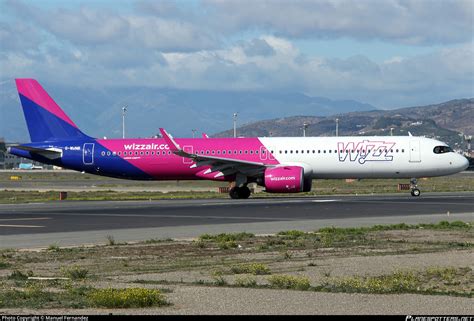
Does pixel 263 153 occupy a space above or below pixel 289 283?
above

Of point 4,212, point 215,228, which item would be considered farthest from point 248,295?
point 4,212

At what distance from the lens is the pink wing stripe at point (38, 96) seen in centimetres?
5497

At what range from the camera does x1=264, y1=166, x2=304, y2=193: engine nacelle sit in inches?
1901

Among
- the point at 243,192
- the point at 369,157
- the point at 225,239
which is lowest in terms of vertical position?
the point at 225,239

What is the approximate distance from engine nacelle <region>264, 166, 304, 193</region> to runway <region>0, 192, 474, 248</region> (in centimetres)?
348

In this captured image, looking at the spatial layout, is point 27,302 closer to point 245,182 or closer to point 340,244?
point 340,244

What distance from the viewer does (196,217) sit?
35125mm

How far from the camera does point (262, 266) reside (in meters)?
18.0

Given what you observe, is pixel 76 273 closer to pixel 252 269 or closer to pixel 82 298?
pixel 82 298

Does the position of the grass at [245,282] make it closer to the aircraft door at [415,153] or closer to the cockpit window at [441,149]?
the aircraft door at [415,153]

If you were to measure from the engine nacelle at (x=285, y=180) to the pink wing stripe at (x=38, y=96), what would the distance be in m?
13.4

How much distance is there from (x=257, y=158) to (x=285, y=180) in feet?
10.9

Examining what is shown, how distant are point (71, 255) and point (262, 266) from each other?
5.75 metres

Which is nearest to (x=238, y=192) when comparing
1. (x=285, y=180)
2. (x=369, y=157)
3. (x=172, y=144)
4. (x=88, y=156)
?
(x=285, y=180)
